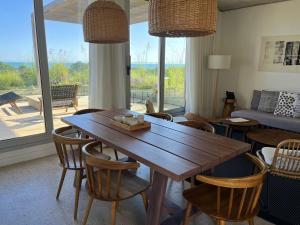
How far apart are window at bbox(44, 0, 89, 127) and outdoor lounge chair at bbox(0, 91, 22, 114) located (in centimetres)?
Result: 46

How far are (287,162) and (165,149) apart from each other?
1.12 meters

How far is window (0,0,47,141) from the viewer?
294 cm

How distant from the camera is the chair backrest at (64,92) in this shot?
11.1 feet

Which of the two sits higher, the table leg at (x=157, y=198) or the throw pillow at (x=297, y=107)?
the throw pillow at (x=297, y=107)

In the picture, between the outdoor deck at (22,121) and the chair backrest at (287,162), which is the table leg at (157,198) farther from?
the outdoor deck at (22,121)

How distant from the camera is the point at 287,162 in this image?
6.48ft

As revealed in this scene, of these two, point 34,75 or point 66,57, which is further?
point 66,57

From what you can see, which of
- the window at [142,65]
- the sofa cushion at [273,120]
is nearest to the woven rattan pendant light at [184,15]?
the window at [142,65]

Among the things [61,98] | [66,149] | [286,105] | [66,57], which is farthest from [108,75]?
[286,105]

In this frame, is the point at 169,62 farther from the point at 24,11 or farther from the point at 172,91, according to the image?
the point at 24,11

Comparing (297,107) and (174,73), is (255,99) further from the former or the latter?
(174,73)

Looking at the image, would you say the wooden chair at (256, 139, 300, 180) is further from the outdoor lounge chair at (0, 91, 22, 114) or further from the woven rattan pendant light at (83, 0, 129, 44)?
the outdoor lounge chair at (0, 91, 22, 114)

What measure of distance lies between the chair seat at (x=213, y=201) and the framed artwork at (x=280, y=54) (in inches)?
144

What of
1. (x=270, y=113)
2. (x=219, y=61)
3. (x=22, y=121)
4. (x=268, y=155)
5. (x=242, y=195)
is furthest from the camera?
(x=219, y=61)
